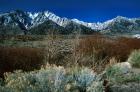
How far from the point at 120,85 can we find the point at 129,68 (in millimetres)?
4183

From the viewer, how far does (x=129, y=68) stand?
1603 cm

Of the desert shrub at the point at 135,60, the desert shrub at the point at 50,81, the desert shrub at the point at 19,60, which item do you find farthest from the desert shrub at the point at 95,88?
the desert shrub at the point at 135,60

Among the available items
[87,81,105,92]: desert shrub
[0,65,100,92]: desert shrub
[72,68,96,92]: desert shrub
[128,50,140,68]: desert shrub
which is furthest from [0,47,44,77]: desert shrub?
[87,81,105,92]: desert shrub

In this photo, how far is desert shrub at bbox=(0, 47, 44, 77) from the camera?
46.5 ft

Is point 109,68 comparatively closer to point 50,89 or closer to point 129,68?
point 129,68

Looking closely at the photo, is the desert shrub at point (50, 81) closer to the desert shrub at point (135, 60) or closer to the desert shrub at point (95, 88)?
the desert shrub at point (95, 88)

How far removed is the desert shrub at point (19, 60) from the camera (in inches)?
558

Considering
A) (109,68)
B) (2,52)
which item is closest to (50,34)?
(2,52)

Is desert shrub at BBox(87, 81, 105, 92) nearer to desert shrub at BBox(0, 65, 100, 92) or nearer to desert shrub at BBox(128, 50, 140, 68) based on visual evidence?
desert shrub at BBox(0, 65, 100, 92)

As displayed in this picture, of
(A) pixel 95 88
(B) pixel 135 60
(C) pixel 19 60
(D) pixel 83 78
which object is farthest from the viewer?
(B) pixel 135 60

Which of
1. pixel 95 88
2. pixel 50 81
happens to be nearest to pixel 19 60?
pixel 50 81

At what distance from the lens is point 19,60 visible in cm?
1488

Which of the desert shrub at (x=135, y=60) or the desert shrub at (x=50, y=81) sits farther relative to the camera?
the desert shrub at (x=135, y=60)

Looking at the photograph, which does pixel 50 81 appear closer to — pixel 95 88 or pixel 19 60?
pixel 95 88
